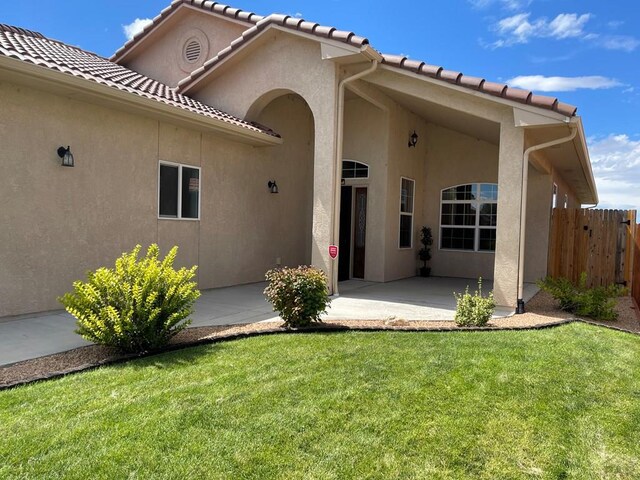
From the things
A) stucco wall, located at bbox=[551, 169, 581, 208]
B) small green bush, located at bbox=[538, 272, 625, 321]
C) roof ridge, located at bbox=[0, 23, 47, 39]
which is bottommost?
small green bush, located at bbox=[538, 272, 625, 321]

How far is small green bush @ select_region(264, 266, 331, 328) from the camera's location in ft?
22.1

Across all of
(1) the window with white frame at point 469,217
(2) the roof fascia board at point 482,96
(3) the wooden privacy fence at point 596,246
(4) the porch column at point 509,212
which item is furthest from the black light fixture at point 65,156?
(3) the wooden privacy fence at point 596,246

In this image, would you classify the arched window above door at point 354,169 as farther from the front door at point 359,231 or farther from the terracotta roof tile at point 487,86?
the terracotta roof tile at point 487,86

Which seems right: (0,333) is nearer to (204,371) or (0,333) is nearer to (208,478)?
(204,371)

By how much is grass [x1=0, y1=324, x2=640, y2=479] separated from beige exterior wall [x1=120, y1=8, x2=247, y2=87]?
10.9m

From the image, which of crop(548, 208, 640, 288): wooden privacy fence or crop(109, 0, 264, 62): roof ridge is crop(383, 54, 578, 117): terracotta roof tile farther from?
crop(548, 208, 640, 288): wooden privacy fence

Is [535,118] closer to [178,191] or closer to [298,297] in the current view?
[298,297]

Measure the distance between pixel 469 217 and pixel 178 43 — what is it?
35.6ft

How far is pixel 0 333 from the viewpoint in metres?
6.43

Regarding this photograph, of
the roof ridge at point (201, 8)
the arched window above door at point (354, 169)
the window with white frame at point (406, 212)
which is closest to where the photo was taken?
the roof ridge at point (201, 8)

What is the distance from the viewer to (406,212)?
558 inches

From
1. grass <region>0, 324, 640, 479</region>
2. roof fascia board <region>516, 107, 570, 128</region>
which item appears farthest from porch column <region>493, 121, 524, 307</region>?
grass <region>0, 324, 640, 479</region>

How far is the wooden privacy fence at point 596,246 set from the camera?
1212cm

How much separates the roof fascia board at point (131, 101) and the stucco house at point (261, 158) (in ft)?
→ 0.11
